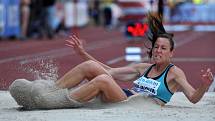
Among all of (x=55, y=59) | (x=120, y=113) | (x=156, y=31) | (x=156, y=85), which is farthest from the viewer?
(x=55, y=59)

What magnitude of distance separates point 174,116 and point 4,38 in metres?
17.5

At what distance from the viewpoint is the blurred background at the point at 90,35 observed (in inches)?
531

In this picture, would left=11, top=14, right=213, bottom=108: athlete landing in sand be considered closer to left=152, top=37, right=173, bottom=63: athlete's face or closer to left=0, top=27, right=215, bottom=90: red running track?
left=152, top=37, right=173, bottom=63: athlete's face

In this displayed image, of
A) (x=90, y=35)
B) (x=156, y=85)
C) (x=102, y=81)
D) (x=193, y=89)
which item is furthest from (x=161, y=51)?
(x=90, y=35)

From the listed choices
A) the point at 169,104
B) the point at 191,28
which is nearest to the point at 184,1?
the point at 191,28

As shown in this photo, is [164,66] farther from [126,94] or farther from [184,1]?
[184,1]

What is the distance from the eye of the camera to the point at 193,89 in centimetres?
734

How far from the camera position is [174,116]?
7.08 m

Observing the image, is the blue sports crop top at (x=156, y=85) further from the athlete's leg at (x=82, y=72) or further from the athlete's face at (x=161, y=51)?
the athlete's leg at (x=82, y=72)

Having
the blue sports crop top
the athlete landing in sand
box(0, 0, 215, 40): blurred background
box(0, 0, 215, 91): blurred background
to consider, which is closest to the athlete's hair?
the athlete landing in sand

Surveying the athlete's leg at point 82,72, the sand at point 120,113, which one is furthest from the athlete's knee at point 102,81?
the sand at point 120,113

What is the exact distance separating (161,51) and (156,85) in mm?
356

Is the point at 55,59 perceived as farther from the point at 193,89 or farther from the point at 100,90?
the point at 193,89

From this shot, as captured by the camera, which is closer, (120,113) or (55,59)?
(120,113)
